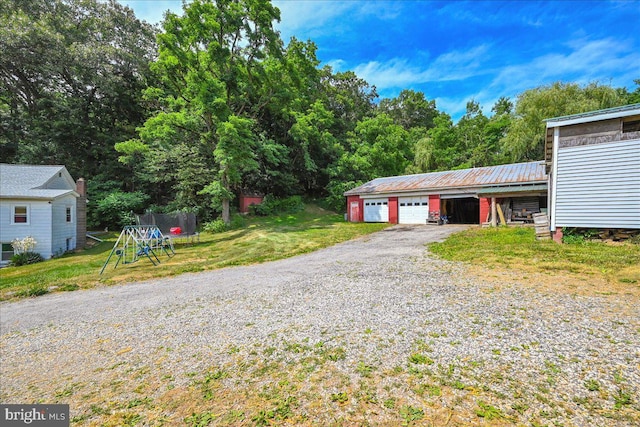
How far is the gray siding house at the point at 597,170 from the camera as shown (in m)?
9.23

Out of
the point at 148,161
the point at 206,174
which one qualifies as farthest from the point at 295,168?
the point at 148,161

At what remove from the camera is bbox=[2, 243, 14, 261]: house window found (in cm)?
1387

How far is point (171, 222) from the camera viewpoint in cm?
1845

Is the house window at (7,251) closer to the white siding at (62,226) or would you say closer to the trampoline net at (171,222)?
the white siding at (62,226)

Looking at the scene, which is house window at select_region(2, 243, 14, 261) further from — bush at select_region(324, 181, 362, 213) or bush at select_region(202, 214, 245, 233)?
bush at select_region(324, 181, 362, 213)

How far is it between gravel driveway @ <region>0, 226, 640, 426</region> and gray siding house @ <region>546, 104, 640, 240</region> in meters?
5.92

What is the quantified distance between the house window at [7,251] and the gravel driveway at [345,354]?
9.98m

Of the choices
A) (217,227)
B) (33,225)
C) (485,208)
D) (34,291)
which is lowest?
(34,291)

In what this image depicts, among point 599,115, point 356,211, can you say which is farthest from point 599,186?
point 356,211

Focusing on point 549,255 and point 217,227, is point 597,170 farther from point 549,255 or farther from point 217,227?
point 217,227

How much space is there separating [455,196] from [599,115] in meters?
9.56

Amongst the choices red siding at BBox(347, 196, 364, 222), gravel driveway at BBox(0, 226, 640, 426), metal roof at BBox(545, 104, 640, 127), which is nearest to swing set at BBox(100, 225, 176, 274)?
gravel driveway at BBox(0, 226, 640, 426)

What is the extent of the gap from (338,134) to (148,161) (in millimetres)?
21156

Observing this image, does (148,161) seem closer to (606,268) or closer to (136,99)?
(136,99)
